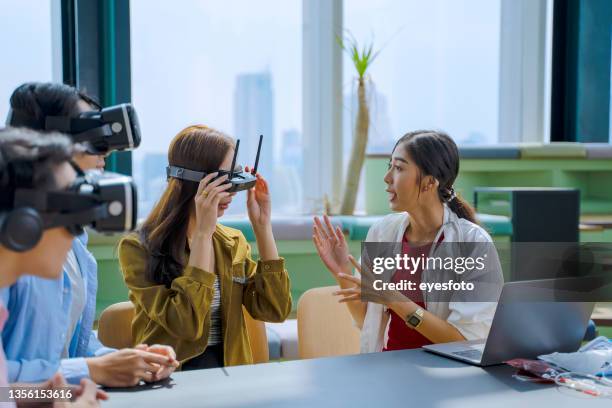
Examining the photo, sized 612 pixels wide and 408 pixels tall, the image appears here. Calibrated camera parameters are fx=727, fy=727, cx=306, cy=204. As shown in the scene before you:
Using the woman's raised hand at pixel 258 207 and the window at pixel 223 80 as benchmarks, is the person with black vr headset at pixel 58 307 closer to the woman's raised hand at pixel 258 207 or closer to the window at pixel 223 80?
the woman's raised hand at pixel 258 207

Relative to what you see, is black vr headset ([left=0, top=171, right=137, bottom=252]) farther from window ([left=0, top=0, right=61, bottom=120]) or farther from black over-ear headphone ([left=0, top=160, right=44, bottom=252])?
window ([left=0, top=0, right=61, bottom=120])

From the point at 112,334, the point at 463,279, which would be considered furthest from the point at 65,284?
the point at 463,279

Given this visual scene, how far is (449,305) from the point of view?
7.54 feet

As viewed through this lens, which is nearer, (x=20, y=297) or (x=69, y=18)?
(x=20, y=297)

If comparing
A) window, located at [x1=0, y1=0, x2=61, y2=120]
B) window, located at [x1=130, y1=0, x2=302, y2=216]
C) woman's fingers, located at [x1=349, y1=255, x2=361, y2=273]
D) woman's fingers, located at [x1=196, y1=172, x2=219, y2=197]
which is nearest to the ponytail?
woman's fingers, located at [x1=349, y1=255, x2=361, y2=273]

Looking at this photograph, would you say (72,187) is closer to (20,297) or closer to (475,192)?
(20,297)

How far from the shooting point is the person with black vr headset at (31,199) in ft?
3.29

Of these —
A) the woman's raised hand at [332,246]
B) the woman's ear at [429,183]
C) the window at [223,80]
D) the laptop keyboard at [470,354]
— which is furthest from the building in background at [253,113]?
the laptop keyboard at [470,354]

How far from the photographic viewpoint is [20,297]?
5.36 feet

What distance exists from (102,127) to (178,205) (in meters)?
0.62

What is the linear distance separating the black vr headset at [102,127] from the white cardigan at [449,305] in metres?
1.09

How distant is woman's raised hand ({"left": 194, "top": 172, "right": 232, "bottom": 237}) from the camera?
2.13 metres

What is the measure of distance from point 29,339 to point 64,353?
20 centimetres

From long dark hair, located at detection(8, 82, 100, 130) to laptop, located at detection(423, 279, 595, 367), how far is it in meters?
1.12
